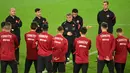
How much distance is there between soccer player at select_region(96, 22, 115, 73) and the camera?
11758mm

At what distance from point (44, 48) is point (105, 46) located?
2183mm

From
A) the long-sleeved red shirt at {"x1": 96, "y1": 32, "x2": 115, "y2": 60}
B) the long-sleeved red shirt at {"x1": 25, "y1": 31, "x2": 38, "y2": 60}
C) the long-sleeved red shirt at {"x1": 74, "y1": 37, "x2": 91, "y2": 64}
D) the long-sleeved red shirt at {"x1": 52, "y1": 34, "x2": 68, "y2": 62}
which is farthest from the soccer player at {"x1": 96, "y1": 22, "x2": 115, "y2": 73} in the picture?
the long-sleeved red shirt at {"x1": 25, "y1": 31, "x2": 38, "y2": 60}

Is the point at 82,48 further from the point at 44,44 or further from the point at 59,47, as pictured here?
the point at 44,44

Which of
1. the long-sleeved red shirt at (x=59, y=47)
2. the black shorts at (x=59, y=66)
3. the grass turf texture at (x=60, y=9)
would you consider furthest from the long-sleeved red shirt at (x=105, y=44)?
the grass turf texture at (x=60, y=9)

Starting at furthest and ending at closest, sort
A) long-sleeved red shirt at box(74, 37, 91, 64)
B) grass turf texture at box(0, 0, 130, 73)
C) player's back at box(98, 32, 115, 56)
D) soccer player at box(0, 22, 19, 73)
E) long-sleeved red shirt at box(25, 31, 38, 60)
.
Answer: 1. grass turf texture at box(0, 0, 130, 73)
2. long-sleeved red shirt at box(25, 31, 38, 60)
3. long-sleeved red shirt at box(74, 37, 91, 64)
4. player's back at box(98, 32, 115, 56)
5. soccer player at box(0, 22, 19, 73)

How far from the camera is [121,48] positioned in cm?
1254

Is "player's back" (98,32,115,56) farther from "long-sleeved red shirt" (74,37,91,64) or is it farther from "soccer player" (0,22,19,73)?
"soccer player" (0,22,19,73)

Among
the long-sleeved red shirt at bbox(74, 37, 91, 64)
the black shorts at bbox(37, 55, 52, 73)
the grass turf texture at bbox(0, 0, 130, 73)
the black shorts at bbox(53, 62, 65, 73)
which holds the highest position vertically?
the grass turf texture at bbox(0, 0, 130, 73)

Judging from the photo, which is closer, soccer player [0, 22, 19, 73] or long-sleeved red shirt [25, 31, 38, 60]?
soccer player [0, 22, 19, 73]

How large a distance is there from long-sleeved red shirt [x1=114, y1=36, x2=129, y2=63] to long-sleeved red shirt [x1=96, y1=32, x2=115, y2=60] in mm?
702

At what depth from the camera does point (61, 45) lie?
12.3 m

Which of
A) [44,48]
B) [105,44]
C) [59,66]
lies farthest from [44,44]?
[105,44]

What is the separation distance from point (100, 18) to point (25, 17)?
9889 millimetres

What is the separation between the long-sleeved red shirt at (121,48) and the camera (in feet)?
41.0
